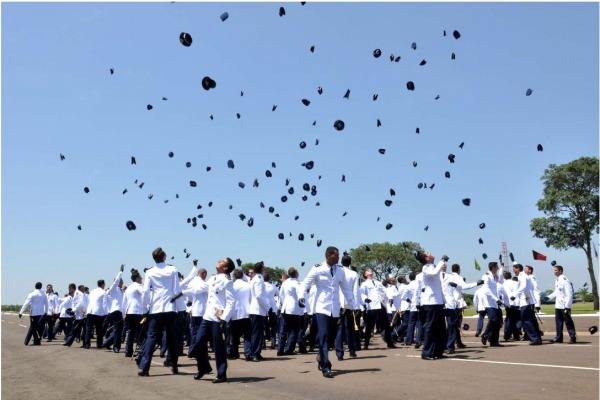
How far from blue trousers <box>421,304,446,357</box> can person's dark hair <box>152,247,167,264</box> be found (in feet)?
19.1

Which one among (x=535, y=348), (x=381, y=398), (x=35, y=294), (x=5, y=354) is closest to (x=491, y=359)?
(x=535, y=348)

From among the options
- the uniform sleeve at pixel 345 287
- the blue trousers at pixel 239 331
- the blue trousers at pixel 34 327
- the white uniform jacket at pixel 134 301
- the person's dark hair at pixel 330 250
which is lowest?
the blue trousers at pixel 34 327

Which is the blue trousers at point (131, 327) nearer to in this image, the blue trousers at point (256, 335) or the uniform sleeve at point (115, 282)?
the uniform sleeve at point (115, 282)

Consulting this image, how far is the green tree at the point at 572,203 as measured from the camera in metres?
57.2

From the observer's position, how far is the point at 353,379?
9578 millimetres

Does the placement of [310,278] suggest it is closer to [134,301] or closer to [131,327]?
[134,301]

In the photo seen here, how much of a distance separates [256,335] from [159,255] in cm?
404

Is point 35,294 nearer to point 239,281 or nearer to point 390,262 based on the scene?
point 239,281

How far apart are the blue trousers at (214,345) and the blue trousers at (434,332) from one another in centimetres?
482

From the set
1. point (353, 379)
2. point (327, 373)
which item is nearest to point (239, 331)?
point (327, 373)

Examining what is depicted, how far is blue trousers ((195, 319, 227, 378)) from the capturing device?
31.7ft

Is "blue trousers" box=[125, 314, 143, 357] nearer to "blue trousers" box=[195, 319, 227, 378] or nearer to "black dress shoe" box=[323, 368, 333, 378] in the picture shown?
"blue trousers" box=[195, 319, 227, 378]

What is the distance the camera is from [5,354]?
17.8 metres

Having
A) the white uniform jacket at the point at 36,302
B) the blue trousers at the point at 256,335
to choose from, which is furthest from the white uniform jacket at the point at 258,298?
the white uniform jacket at the point at 36,302
